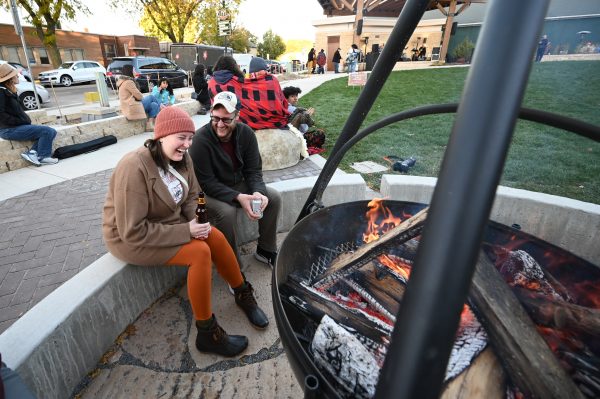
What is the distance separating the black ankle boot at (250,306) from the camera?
7.03 ft

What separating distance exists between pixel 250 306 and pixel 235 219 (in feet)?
2.17

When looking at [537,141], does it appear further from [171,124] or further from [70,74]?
[70,74]

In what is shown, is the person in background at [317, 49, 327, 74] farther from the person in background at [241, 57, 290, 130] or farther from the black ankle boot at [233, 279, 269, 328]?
the black ankle boot at [233, 279, 269, 328]

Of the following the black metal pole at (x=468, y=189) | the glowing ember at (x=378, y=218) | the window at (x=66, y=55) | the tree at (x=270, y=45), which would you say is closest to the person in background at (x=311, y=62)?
the tree at (x=270, y=45)

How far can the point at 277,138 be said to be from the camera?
4.95m

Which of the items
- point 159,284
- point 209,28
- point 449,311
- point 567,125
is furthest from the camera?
point 209,28

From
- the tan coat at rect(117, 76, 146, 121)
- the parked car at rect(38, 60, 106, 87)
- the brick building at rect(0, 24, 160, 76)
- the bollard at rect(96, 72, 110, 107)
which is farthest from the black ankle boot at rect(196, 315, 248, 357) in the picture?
the brick building at rect(0, 24, 160, 76)

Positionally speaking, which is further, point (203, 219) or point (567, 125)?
point (203, 219)

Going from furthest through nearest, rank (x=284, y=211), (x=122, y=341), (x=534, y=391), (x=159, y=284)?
(x=284, y=211) < (x=159, y=284) < (x=122, y=341) < (x=534, y=391)

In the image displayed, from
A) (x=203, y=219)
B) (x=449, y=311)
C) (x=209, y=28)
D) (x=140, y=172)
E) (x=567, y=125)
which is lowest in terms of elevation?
(x=203, y=219)

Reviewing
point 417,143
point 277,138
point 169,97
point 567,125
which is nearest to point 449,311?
point 567,125

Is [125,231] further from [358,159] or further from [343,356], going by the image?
[358,159]

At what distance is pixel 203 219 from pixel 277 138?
315 centimetres

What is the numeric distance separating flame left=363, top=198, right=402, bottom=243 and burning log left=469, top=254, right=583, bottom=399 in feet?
2.32
